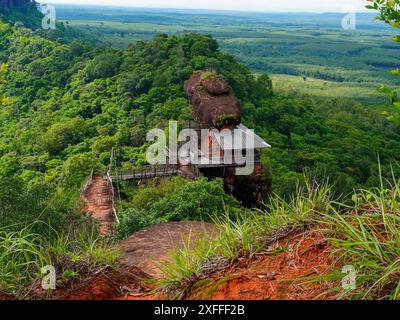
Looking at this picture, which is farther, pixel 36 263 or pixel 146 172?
pixel 146 172

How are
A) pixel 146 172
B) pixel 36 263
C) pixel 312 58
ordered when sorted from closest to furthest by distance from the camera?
1. pixel 36 263
2. pixel 146 172
3. pixel 312 58

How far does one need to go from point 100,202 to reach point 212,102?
24.8ft

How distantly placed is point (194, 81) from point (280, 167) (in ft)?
20.4

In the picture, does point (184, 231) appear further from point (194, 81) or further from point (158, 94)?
point (158, 94)

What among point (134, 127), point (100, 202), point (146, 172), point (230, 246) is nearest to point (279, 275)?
point (230, 246)

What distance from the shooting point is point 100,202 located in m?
18.9

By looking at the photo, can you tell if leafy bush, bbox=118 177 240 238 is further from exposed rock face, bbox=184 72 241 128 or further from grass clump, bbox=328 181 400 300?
grass clump, bbox=328 181 400 300

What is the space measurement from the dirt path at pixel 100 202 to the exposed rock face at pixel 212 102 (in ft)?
16.7

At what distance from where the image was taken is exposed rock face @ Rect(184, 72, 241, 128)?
22.2 m

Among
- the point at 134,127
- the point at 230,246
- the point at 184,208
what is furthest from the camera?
the point at 134,127

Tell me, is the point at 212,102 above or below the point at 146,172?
above

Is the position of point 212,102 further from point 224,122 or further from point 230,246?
point 230,246

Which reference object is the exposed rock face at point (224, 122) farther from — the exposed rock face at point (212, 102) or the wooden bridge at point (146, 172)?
the wooden bridge at point (146, 172)

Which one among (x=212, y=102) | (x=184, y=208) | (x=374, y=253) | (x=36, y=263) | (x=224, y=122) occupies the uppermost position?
(x=374, y=253)
